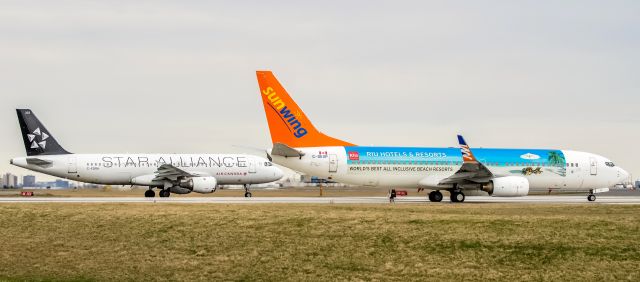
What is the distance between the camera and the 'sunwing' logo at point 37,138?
5534cm

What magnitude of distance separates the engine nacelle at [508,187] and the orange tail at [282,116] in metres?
10.3

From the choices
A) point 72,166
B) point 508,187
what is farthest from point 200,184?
point 508,187

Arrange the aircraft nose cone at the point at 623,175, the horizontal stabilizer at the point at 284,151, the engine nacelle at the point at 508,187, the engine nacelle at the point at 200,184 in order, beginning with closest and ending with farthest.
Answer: the horizontal stabilizer at the point at 284,151 < the engine nacelle at the point at 508,187 < the aircraft nose cone at the point at 623,175 < the engine nacelle at the point at 200,184

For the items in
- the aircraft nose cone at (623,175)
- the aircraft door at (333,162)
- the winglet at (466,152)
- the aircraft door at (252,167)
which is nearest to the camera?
the winglet at (466,152)

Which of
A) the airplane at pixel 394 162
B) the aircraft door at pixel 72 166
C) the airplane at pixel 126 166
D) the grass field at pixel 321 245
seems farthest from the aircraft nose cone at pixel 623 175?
the aircraft door at pixel 72 166

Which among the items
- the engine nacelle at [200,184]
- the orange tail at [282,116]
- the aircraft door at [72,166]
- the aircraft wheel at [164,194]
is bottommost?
the aircraft wheel at [164,194]

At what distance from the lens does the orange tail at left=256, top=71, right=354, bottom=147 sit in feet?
140

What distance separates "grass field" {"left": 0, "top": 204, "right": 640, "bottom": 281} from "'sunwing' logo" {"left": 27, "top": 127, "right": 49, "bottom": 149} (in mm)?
25004

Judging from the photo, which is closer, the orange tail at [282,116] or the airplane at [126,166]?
the orange tail at [282,116]

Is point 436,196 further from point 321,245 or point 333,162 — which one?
point 321,245

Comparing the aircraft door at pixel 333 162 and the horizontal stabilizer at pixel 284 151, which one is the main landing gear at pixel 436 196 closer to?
the aircraft door at pixel 333 162

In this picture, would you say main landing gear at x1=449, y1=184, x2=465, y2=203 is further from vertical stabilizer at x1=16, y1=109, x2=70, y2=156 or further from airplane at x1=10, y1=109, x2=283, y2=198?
vertical stabilizer at x1=16, y1=109, x2=70, y2=156

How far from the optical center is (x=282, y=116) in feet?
140

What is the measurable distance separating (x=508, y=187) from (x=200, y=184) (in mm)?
22580
